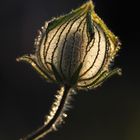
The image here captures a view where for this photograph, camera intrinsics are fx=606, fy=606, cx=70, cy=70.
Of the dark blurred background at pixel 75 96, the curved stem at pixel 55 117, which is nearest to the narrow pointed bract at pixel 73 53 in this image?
the curved stem at pixel 55 117

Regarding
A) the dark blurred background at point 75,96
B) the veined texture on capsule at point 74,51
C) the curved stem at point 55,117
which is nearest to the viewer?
the curved stem at point 55,117

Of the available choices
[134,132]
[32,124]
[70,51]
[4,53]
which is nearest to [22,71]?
[4,53]

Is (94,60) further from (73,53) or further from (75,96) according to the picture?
(75,96)

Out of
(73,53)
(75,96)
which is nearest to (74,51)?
(73,53)

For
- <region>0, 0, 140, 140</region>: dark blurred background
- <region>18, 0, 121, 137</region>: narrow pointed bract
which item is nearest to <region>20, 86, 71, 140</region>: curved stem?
<region>18, 0, 121, 137</region>: narrow pointed bract

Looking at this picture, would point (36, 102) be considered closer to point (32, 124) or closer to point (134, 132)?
point (32, 124)

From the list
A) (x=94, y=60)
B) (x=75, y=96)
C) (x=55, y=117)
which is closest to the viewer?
(x=55, y=117)

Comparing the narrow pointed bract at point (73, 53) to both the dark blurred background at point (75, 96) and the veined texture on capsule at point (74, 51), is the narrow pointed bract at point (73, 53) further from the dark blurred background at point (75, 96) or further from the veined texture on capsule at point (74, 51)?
the dark blurred background at point (75, 96)
